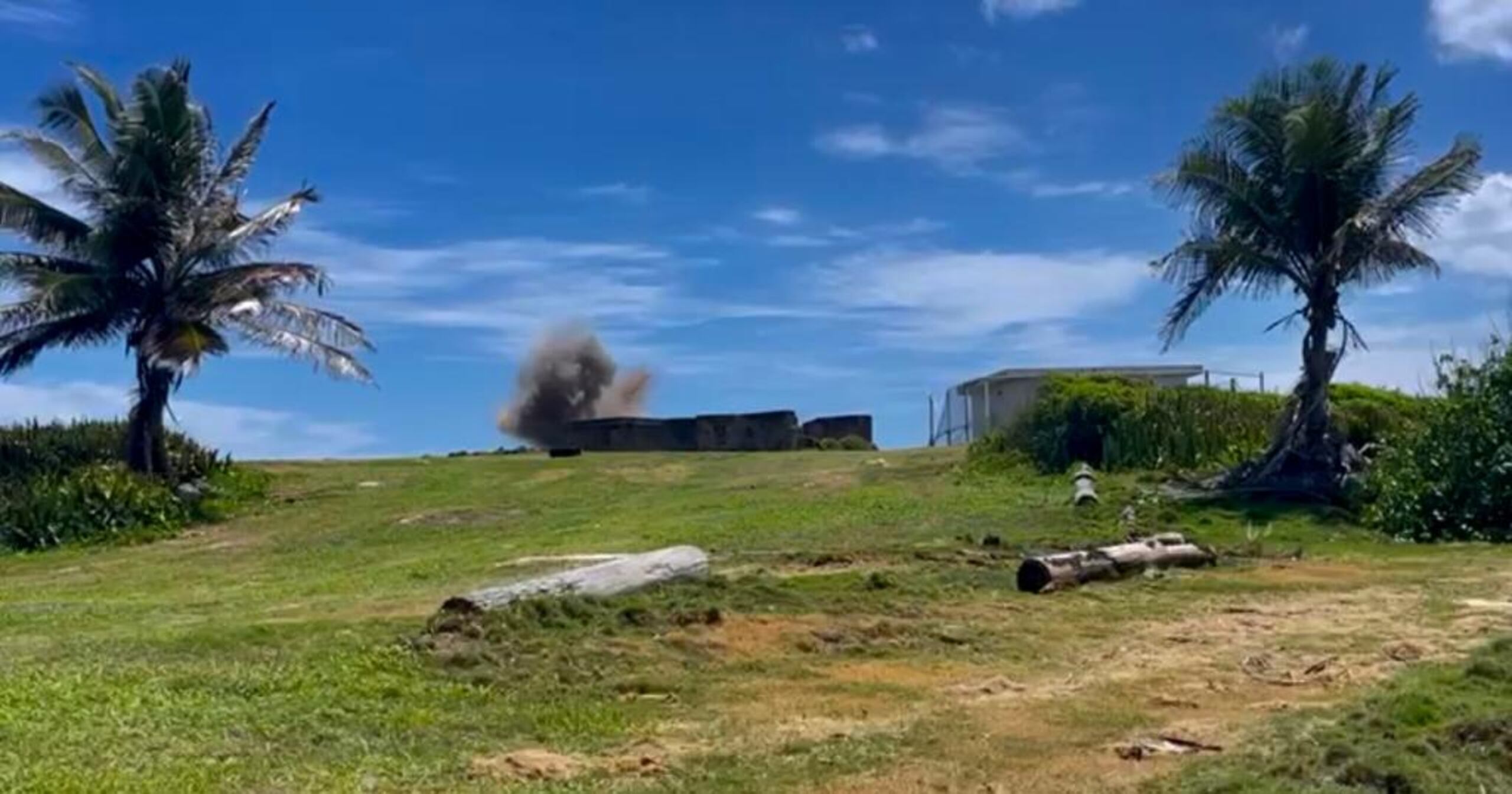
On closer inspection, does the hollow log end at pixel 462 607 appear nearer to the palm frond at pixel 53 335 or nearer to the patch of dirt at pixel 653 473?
the patch of dirt at pixel 653 473

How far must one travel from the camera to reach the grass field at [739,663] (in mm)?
7184

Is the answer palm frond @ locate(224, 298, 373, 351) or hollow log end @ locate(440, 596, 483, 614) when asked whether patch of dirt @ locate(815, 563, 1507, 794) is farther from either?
palm frond @ locate(224, 298, 373, 351)

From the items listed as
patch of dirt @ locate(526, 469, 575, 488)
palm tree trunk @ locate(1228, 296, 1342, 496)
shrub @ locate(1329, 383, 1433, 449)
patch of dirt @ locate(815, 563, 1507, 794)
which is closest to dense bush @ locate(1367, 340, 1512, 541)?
palm tree trunk @ locate(1228, 296, 1342, 496)

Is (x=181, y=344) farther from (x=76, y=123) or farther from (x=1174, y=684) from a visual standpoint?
(x=1174, y=684)

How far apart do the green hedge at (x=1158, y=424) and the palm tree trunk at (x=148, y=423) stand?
43.5 ft

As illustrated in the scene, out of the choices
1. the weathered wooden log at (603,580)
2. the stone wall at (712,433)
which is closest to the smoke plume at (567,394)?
the stone wall at (712,433)

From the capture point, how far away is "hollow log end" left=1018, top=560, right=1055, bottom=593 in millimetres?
12977

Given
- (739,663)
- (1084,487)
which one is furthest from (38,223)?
(739,663)

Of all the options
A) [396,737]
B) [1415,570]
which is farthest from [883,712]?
[1415,570]

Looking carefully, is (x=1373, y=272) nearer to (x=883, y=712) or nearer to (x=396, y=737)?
(x=883, y=712)

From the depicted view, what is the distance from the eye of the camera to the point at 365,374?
2638 centimetres

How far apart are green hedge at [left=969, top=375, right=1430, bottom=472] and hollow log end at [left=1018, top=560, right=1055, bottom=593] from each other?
1145 cm

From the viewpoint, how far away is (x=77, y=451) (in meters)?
27.2

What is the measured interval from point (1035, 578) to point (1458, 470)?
8.78 m
